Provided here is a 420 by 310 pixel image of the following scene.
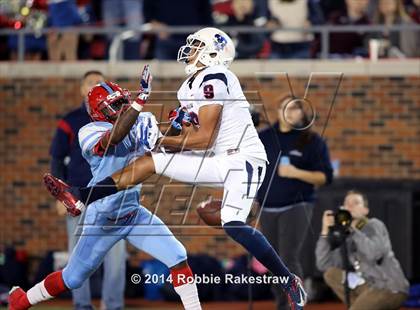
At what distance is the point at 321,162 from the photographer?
13.7m

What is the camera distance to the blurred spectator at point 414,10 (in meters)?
17.4

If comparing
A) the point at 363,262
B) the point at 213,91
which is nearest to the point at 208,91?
the point at 213,91

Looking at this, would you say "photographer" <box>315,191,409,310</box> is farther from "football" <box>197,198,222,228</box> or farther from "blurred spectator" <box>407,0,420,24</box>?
"blurred spectator" <box>407,0,420,24</box>

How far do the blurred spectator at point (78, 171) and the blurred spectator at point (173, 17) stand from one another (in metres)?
3.81

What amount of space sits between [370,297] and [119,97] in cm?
319

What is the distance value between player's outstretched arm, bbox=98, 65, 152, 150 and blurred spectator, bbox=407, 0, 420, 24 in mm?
6712

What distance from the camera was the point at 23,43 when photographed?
58.6ft

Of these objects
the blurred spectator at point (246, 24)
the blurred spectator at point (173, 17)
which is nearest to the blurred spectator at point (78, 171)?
the blurred spectator at point (173, 17)

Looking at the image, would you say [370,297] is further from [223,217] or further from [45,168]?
[45,168]

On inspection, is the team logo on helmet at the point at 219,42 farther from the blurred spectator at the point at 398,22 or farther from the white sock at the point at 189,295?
the blurred spectator at the point at 398,22

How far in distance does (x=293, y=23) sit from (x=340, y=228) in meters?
4.68

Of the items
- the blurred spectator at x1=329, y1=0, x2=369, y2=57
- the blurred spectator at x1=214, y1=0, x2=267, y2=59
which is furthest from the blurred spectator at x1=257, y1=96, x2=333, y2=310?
the blurred spectator at x1=329, y1=0, x2=369, y2=57

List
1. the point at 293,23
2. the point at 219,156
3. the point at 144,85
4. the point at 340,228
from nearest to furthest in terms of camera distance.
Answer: the point at 144,85, the point at 219,156, the point at 340,228, the point at 293,23

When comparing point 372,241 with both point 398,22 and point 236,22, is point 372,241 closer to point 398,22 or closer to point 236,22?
point 398,22
